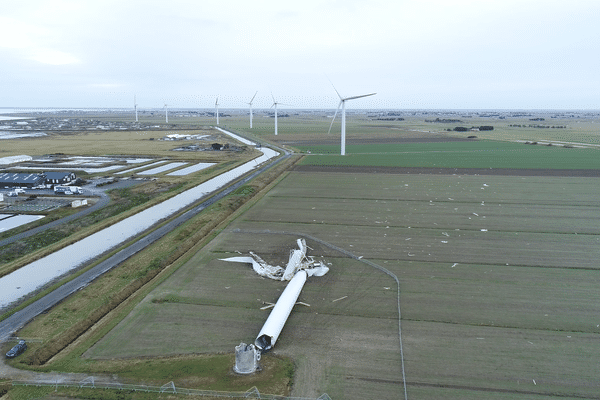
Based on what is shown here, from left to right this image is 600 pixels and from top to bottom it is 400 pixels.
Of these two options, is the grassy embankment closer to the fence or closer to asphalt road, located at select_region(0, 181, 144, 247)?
the fence

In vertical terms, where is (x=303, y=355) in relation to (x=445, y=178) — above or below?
below

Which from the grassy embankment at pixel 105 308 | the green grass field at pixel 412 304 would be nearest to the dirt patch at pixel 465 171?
the green grass field at pixel 412 304

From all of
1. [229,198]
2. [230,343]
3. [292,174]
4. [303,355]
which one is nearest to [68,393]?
[230,343]

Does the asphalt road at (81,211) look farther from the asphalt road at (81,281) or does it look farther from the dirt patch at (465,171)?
the dirt patch at (465,171)

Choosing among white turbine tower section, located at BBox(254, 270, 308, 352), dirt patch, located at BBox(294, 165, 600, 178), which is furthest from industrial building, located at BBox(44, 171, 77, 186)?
white turbine tower section, located at BBox(254, 270, 308, 352)

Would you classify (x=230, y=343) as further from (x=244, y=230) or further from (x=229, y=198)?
(x=229, y=198)

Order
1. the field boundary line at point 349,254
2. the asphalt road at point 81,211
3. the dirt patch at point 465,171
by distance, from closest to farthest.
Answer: the field boundary line at point 349,254, the asphalt road at point 81,211, the dirt patch at point 465,171
